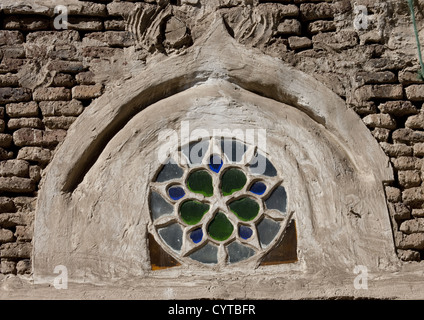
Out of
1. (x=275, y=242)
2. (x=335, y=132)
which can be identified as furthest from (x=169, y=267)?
(x=335, y=132)

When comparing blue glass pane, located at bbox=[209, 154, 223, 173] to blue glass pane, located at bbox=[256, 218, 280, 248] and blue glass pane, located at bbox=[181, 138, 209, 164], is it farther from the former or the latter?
blue glass pane, located at bbox=[256, 218, 280, 248]

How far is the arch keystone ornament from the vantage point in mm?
4156

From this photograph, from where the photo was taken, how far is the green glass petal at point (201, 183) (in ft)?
14.2

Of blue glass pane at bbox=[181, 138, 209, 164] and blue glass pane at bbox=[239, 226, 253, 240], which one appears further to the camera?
blue glass pane at bbox=[181, 138, 209, 164]

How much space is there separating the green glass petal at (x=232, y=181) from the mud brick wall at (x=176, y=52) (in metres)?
0.73

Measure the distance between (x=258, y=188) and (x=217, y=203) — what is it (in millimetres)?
252

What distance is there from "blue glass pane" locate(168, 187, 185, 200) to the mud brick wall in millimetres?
691

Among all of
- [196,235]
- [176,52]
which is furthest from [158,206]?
[176,52]

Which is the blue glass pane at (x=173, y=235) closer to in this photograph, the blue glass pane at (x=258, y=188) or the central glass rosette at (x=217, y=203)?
the central glass rosette at (x=217, y=203)

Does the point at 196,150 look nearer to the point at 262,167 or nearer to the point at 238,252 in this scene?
the point at 262,167

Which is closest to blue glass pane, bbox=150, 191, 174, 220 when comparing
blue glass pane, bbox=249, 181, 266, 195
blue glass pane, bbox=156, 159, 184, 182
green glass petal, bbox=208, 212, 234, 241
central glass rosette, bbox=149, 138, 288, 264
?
central glass rosette, bbox=149, 138, 288, 264

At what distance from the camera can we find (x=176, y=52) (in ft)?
14.9

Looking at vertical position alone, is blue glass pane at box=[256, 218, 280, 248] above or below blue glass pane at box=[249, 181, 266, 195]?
below

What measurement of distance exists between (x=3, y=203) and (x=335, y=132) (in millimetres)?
1901
